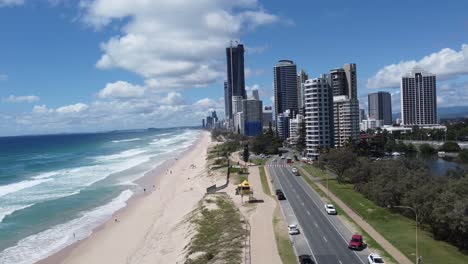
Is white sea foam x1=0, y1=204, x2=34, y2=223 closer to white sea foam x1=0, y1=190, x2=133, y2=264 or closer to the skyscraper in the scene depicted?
white sea foam x1=0, y1=190, x2=133, y2=264

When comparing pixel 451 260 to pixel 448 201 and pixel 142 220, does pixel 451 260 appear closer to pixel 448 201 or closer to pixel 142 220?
pixel 448 201

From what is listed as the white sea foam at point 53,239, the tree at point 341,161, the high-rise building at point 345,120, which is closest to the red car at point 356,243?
the white sea foam at point 53,239

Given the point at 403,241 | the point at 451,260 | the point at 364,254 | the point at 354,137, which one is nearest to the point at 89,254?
the point at 364,254

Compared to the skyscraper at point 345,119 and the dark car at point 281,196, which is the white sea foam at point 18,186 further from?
the skyscraper at point 345,119

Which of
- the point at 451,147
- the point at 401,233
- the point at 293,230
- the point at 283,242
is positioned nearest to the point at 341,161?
the point at 401,233

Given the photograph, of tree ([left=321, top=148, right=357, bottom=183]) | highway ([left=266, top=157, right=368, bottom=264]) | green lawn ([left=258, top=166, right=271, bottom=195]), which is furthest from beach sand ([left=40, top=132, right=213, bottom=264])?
tree ([left=321, top=148, right=357, bottom=183])

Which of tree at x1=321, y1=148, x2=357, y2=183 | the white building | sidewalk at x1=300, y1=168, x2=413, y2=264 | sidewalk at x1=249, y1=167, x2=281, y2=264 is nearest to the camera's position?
sidewalk at x1=300, y1=168, x2=413, y2=264
